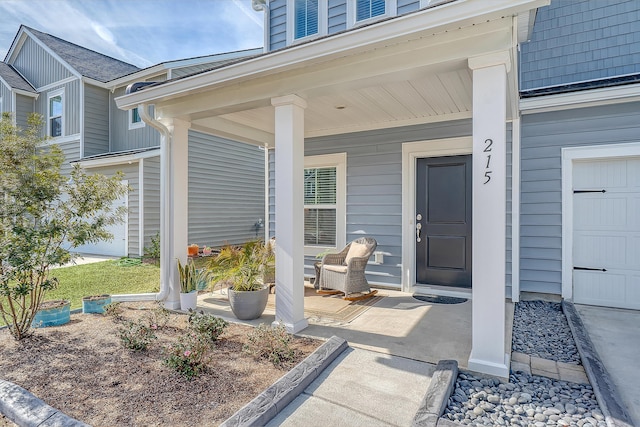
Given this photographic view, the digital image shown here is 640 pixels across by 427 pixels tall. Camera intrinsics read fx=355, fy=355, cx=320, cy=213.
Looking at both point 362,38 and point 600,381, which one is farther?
point 362,38

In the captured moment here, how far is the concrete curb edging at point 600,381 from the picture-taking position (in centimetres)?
202

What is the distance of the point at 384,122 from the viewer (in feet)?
17.3

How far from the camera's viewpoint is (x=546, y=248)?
185 inches

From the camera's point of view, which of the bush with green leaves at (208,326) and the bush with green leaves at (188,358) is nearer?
the bush with green leaves at (188,358)

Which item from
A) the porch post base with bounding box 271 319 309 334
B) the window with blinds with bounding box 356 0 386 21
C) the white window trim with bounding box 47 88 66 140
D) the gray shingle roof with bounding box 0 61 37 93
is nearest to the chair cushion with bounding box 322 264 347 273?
the porch post base with bounding box 271 319 309 334

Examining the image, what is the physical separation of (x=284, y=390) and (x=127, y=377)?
4.05 ft

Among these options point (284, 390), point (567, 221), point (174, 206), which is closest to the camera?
point (284, 390)

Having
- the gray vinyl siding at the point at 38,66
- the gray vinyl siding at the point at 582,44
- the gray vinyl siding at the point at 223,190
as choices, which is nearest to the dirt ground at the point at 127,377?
the gray vinyl siding at the point at 582,44

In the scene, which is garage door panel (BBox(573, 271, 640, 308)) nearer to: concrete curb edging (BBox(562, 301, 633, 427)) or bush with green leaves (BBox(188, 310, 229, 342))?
concrete curb edging (BBox(562, 301, 633, 427))

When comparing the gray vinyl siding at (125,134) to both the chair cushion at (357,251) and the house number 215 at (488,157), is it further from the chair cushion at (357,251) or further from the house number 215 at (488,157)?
the house number 215 at (488,157)

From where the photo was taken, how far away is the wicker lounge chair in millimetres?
4809

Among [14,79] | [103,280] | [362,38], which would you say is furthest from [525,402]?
[14,79]

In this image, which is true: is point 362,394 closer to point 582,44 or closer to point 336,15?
point 582,44

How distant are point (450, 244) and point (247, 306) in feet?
9.59
